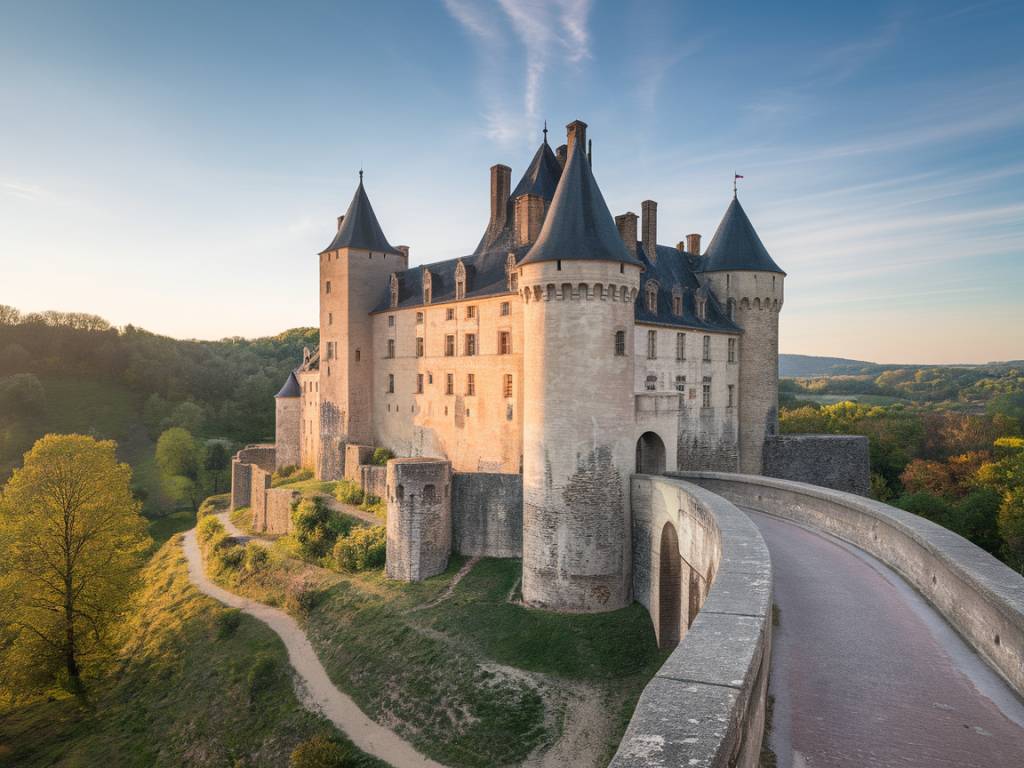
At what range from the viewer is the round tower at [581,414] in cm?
2570

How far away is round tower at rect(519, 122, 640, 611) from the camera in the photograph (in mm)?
25703

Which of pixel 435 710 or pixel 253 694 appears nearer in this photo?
pixel 435 710

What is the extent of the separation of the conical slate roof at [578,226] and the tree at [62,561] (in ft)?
76.4

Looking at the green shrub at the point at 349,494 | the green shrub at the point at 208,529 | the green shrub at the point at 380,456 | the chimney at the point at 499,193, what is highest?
the chimney at the point at 499,193

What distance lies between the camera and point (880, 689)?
8.07 meters

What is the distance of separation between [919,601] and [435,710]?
16.4 m

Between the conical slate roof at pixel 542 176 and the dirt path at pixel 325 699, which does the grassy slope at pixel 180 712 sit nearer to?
the dirt path at pixel 325 699

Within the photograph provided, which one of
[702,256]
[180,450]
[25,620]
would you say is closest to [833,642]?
[25,620]

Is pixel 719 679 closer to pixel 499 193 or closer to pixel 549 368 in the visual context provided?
pixel 549 368

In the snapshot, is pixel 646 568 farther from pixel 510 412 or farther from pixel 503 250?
pixel 503 250

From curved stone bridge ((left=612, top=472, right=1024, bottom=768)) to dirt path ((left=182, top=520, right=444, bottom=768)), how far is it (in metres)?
12.7

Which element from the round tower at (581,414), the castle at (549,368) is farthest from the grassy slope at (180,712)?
the round tower at (581,414)

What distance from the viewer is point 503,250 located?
37.5 metres

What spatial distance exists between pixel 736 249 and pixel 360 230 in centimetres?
2454
